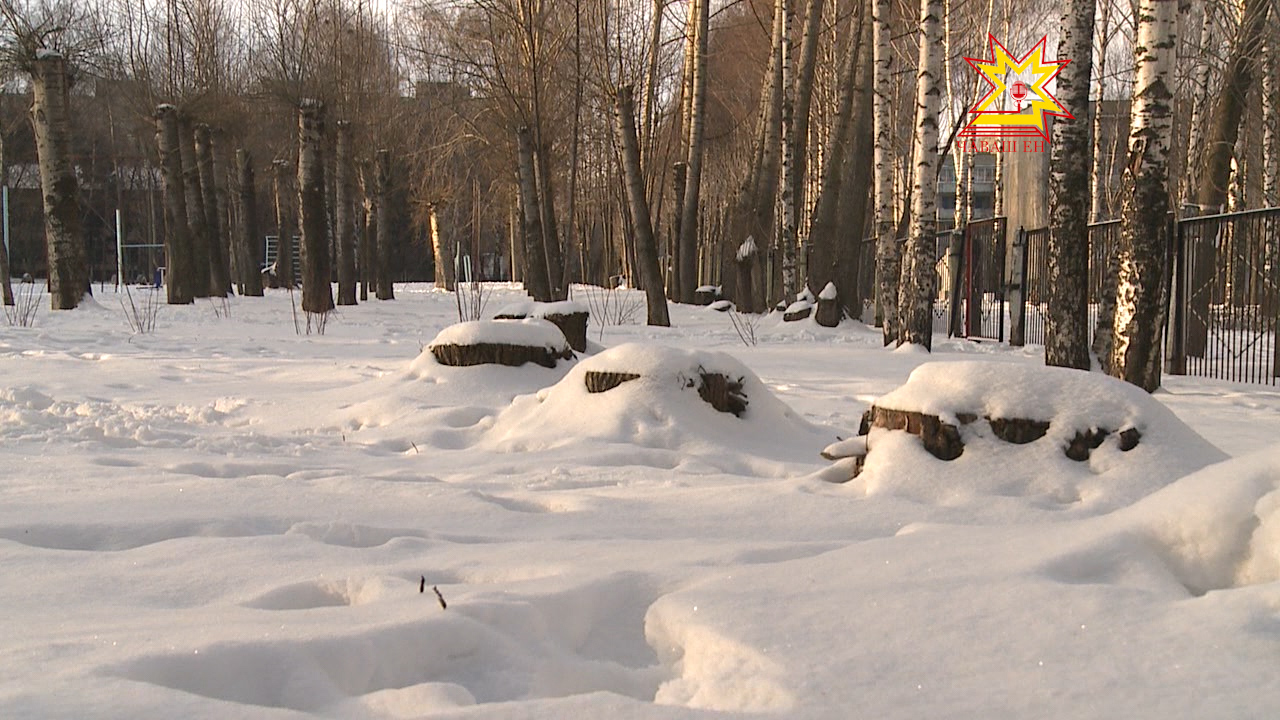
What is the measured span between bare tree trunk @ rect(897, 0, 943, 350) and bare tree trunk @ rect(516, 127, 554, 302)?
7.48 m

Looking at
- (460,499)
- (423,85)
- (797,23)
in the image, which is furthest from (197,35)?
(460,499)

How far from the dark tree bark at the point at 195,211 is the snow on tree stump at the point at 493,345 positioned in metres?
16.2

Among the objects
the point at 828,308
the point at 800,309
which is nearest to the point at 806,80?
the point at 800,309

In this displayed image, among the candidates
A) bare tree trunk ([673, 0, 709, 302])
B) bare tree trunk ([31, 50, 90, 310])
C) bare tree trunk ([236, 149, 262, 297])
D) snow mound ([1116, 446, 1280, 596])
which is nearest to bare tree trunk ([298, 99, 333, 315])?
bare tree trunk ([31, 50, 90, 310])

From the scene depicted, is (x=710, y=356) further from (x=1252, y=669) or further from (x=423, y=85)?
(x=423, y=85)

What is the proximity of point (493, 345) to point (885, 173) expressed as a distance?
23.9 ft

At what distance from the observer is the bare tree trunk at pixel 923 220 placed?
35.1 feet

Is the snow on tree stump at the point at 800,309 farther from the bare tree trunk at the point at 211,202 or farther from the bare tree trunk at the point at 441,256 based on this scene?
the bare tree trunk at the point at 441,256

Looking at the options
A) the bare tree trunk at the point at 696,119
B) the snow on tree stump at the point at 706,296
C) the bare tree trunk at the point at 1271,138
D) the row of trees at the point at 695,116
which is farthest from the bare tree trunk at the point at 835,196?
the snow on tree stump at the point at 706,296

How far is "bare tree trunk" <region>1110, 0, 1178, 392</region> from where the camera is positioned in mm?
7230

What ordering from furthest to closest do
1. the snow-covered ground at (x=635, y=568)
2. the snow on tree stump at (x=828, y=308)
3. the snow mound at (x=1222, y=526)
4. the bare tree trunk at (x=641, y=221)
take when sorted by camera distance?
the bare tree trunk at (x=641, y=221) < the snow on tree stump at (x=828, y=308) < the snow mound at (x=1222, y=526) < the snow-covered ground at (x=635, y=568)

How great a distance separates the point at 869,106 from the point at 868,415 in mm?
11846

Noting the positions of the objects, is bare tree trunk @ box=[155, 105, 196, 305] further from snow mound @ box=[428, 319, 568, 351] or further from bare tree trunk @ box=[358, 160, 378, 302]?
snow mound @ box=[428, 319, 568, 351]

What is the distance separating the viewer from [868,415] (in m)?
4.52
